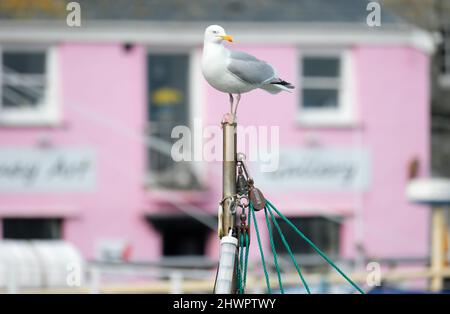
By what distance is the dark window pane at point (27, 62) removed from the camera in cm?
2148

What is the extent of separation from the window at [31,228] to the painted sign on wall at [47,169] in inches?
18.0

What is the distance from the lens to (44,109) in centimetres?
2159

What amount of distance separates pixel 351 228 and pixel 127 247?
3.44 metres

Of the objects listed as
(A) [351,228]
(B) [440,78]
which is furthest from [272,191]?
(B) [440,78]

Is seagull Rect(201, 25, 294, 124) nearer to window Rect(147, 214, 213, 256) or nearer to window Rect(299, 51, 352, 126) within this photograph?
window Rect(147, 214, 213, 256)

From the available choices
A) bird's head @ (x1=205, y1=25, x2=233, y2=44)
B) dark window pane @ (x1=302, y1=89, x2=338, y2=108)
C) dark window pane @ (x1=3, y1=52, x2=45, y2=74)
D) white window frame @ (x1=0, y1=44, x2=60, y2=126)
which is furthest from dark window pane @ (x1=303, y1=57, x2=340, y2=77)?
bird's head @ (x1=205, y1=25, x2=233, y2=44)

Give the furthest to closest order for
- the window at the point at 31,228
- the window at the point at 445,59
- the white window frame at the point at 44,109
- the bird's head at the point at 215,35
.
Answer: the window at the point at 445,59, the white window frame at the point at 44,109, the window at the point at 31,228, the bird's head at the point at 215,35

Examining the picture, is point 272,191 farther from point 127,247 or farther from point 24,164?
point 24,164

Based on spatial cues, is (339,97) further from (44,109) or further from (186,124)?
(44,109)

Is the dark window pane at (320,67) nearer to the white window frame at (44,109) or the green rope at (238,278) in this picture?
the white window frame at (44,109)

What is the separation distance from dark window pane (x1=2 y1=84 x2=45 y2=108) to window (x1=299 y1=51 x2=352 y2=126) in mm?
4020

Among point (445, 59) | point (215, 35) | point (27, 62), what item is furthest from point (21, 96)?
point (215, 35)

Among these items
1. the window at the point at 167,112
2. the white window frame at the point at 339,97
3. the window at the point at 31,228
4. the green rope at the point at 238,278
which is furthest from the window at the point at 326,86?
the green rope at the point at 238,278

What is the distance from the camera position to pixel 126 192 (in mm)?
21422
